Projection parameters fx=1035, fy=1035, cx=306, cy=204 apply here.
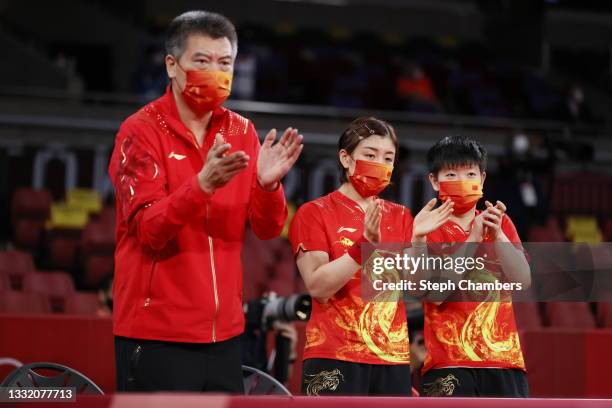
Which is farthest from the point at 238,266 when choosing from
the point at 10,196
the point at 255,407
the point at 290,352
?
the point at 10,196

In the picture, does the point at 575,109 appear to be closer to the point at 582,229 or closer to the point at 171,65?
the point at 582,229

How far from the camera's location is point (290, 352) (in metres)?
5.50

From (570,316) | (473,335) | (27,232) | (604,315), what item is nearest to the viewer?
(473,335)

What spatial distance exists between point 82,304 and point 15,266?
1.05m

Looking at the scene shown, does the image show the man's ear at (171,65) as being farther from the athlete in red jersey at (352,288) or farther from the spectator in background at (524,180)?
the spectator in background at (524,180)

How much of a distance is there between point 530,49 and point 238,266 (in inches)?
459

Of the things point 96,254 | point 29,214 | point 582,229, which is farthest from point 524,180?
point 29,214

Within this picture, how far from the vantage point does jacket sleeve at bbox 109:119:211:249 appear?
3.05 m

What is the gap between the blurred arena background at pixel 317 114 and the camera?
704 centimetres

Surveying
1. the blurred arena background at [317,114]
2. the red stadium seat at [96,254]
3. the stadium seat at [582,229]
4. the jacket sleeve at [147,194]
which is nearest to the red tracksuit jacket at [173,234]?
the jacket sleeve at [147,194]

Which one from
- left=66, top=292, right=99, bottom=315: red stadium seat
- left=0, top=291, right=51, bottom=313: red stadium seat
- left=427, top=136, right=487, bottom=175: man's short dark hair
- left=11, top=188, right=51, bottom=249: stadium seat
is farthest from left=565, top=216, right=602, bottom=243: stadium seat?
left=427, top=136, right=487, bottom=175: man's short dark hair

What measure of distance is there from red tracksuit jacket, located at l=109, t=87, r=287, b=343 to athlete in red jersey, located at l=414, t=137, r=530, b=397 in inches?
33.9

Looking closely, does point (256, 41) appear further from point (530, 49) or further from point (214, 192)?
point (214, 192)

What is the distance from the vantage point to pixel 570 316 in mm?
7711
